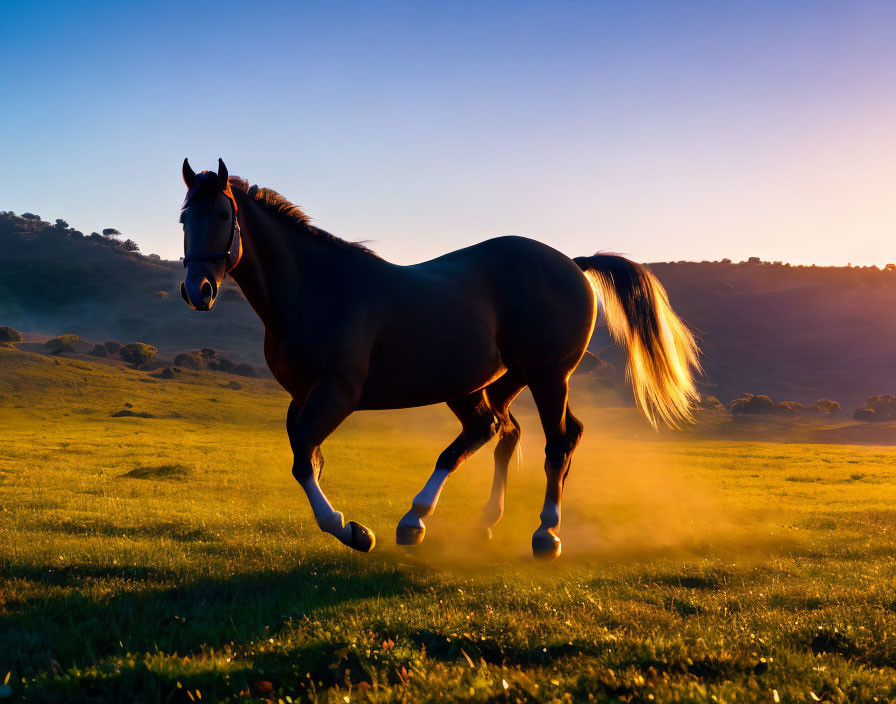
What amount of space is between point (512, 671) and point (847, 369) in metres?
112

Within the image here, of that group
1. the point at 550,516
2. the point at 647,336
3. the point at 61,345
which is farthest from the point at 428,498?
the point at 61,345

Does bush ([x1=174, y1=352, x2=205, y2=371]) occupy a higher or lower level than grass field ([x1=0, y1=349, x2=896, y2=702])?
lower

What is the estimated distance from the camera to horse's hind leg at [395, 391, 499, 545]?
5.84m

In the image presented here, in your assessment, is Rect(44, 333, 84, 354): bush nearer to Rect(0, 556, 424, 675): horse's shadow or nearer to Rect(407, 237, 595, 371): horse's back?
Rect(0, 556, 424, 675): horse's shadow

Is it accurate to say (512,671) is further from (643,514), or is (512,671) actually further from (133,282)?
(133,282)

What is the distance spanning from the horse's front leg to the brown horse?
0.01 metres

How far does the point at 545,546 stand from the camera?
21.0 feet

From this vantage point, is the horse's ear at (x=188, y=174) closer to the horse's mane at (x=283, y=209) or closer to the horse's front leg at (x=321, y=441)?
the horse's mane at (x=283, y=209)

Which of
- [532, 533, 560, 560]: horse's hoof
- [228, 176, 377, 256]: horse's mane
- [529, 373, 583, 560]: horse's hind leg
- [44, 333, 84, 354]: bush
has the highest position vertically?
[228, 176, 377, 256]: horse's mane

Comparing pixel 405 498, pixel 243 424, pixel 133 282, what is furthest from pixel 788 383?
pixel 133 282

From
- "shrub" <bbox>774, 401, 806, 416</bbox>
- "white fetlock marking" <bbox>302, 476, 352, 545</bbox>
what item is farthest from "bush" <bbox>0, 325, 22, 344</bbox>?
"shrub" <bbox>774, 401, 806, 416</bbox>

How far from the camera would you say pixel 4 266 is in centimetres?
13500

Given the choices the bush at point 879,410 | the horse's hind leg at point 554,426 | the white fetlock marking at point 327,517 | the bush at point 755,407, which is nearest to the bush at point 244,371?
the bush at point 755,407

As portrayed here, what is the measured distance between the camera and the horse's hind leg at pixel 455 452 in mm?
5842
